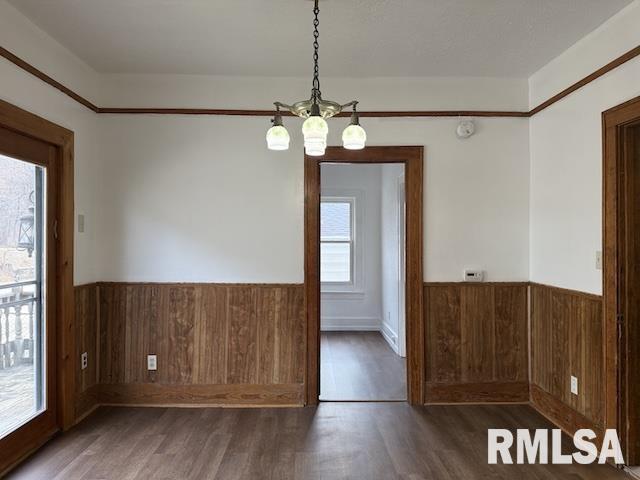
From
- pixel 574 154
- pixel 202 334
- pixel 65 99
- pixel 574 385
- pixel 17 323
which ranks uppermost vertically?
pixel 65 99

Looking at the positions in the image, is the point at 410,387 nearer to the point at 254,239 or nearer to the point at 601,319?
the point at 601,319

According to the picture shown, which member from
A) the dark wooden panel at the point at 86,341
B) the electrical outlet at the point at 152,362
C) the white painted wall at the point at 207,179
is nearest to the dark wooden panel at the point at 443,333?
the white painted wall at the point at 207,179

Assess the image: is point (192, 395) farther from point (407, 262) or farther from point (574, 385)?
point (574, 385)

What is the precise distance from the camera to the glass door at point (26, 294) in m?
2.57

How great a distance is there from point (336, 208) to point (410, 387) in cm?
355

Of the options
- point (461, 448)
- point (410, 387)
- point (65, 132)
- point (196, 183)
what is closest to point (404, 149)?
point (196, 183)

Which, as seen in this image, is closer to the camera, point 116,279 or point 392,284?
point 116,279

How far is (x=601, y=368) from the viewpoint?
274cm

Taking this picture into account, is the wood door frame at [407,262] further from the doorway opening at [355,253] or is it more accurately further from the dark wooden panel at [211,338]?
the doorway opening at [355,253]

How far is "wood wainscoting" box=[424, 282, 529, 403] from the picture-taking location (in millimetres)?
3586

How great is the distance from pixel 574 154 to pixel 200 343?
312 cm

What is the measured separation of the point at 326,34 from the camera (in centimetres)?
284

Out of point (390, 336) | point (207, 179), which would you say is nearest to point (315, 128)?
point (207, 179)

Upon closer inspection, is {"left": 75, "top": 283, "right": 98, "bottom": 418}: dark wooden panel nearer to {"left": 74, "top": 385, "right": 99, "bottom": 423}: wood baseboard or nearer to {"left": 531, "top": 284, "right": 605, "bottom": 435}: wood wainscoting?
{"left": 74, "top": 385, "right": 99, "bottom": 423}: wood baseboard
